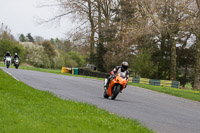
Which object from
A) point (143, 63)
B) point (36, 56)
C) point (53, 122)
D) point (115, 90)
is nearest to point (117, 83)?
point (115, 90)

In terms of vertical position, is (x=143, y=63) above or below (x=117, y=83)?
above

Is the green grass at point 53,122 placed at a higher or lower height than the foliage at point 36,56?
lower

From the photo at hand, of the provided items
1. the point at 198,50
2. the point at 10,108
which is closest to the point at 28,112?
the point at 10,108

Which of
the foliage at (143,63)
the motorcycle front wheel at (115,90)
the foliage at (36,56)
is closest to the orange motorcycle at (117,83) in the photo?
the motorcycle front wheel at (115,90)

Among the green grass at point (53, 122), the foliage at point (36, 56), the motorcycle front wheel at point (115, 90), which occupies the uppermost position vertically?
the foliage at point (36, 56)

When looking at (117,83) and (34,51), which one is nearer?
(117,83)

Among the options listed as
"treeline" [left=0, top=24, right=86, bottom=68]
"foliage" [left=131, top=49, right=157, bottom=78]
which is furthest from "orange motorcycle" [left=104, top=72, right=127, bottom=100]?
"treeline" [left=0, top=24, right=86, bottom=68]

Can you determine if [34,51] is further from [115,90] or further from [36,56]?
[115,90]

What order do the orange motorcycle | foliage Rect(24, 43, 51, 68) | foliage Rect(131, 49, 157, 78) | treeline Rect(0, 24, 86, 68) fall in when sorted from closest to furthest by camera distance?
the orange motorcycle
foliage Rect(131, 49, 157, 78)
treeline Rect(0, 24, 86, 68)
foliage Rect(24, 43, 51, 68)

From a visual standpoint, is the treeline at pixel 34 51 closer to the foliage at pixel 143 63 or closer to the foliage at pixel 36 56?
the foliage at pixel 36 56

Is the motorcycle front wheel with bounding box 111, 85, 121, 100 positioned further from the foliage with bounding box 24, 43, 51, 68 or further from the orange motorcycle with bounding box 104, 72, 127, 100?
the foliage with bounding box 24, 43, 51, 68

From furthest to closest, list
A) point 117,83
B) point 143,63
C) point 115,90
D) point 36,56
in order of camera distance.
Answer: point 36,56, point 143,63, point 115,90, point 117,83

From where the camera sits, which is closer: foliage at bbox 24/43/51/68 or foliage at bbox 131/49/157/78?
foliage at bbox 131/49/157/78

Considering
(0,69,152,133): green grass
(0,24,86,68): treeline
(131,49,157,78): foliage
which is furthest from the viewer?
(0,24,86,68): treeline
